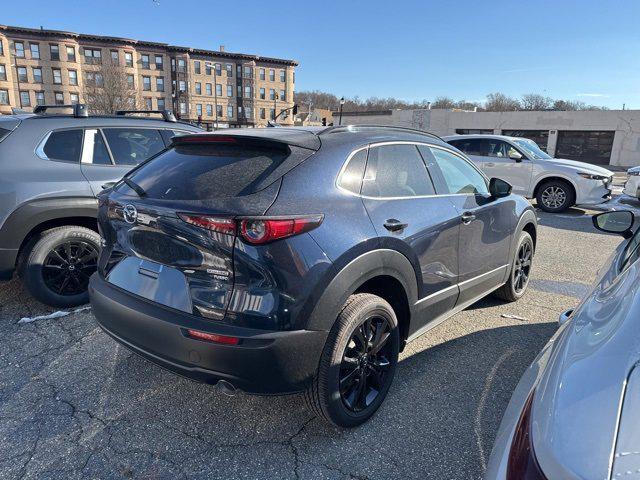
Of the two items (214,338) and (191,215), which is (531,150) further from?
(214,338)

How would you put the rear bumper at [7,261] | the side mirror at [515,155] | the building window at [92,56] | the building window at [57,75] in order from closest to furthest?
the rear bumper at [7,261], the side mirror at [515,155], the building window at [57,75], the building window at [92,56]

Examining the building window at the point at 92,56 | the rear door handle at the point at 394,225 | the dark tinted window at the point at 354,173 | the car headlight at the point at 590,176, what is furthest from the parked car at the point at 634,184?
the building window at the point at 92,56

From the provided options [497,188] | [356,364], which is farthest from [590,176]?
[356,364]

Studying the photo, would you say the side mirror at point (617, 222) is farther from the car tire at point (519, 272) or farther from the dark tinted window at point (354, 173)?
the dark tinted window at point (354, 173)

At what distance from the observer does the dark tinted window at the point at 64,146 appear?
423 cm

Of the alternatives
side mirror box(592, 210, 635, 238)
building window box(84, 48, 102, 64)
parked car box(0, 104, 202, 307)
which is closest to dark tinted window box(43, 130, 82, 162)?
parked car box(0, 104, 202, 307)

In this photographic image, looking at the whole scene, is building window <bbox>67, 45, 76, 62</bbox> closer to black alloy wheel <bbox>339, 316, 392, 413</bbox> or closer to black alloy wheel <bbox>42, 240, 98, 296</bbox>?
black alloy wheel <bbox>42, 240, 98, 296</bbox>

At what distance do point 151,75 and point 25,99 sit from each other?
55.0ft

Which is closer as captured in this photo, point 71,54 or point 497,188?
point 497,188

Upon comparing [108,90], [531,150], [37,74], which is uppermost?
[37,74]

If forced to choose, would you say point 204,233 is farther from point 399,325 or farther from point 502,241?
point 502,241

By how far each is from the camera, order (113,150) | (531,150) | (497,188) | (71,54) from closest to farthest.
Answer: (497,188) → (113,150) → (531,150) → (71,54)

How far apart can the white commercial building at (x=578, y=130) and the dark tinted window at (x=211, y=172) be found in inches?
1470

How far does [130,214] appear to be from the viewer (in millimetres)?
2576
